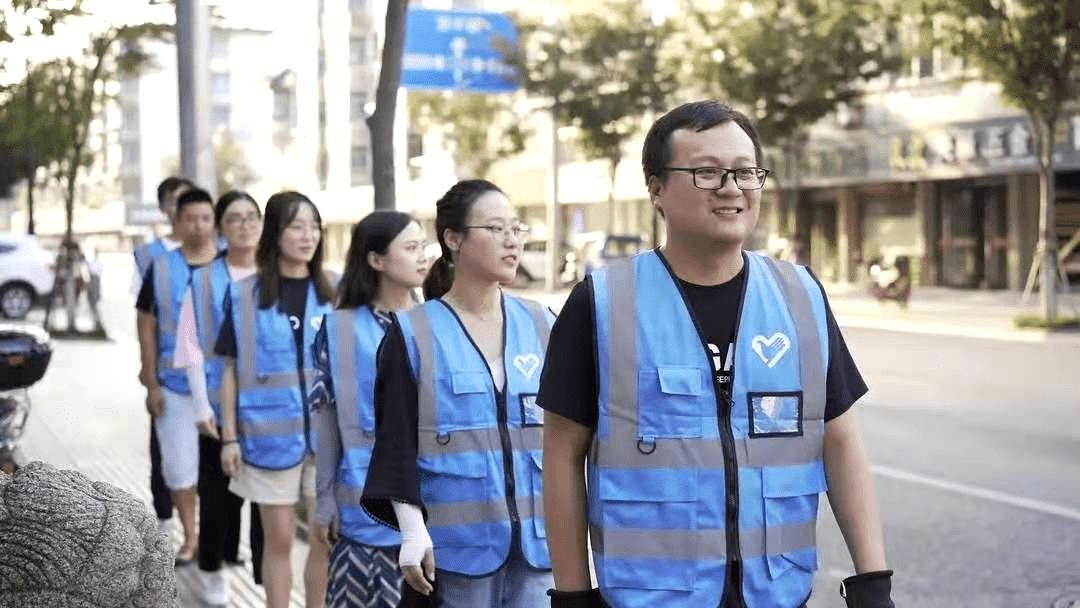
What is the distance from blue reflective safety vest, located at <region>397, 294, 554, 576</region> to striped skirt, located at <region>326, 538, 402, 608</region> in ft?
2.87

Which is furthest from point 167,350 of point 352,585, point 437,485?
point 437,485

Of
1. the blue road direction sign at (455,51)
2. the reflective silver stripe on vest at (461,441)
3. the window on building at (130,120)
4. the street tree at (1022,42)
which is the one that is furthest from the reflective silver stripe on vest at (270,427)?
the window on building at (130,120)

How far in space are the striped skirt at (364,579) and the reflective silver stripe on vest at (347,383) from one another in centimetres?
32

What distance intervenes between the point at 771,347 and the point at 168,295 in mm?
5769

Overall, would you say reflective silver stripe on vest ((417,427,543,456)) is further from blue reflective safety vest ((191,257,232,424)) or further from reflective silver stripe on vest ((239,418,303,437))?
blue reflective safety vest ((191,257,232,424))

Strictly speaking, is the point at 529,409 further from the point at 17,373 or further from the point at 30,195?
the point at 30,195

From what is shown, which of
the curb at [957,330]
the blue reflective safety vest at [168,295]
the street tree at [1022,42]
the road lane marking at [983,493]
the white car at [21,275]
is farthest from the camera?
the white car at [21,275]

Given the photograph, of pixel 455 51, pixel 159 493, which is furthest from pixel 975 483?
pixel 455 51

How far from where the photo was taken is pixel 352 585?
525cm

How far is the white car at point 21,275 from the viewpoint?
115ft

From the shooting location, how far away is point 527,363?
14.9 feet

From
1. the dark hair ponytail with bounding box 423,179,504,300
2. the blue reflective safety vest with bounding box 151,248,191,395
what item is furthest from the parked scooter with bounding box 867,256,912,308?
the dark hair ponytail with bounding box 423,179,504,300

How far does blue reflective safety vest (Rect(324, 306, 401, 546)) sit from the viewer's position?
5.30 metres

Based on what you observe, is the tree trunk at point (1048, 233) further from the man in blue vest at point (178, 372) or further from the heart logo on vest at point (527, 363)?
the heart logo on vest at point (527, 363)
